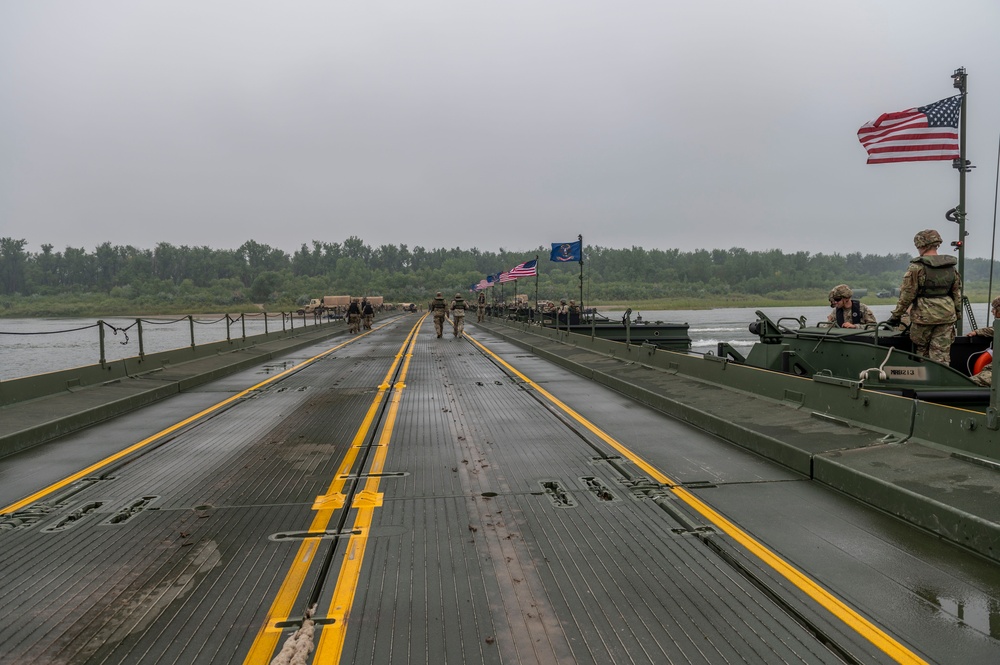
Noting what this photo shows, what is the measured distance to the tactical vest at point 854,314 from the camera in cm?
1138

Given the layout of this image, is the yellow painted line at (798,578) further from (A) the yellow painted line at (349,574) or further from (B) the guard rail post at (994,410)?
(A) the yellow painted line at (349,574)

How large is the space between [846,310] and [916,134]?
301cm

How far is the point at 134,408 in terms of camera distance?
11250mm

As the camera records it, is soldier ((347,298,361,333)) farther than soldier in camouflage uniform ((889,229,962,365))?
Yes

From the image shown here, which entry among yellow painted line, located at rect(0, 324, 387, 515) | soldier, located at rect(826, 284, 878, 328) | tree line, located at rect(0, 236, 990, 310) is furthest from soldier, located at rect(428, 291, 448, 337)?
tree line, located at rect(0, 236, 990, 310)

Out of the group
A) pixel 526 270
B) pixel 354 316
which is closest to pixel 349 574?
pixel 526 270

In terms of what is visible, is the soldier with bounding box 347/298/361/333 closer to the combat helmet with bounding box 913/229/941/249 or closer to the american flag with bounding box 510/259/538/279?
the american flag with bounding box 510/259/538/279

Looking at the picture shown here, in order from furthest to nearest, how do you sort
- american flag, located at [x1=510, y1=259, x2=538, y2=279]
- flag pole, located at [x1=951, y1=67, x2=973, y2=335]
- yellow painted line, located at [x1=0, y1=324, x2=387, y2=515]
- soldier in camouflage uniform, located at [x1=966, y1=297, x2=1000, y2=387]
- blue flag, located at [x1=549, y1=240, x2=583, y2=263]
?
american flag, located at [x1=510, y1=259, x2=538, y2=279]
blue flag, located at [x1=549, y1=240, x2=583, y2=263]
flag pole, located at [x1=951, y1=67, x2=973, y2=335]
soldier in camouflage uniform, located at [x1=966, y1=297, x2=1000, y2=387]
yellow painted line, located at [x1=0, y1=324, x2=387, y2=515]

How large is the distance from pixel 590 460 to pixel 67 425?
287 inches

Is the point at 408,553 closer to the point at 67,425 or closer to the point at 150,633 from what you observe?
the point at 150,633

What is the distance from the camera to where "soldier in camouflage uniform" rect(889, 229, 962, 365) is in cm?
793

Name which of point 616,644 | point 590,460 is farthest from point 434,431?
point 616,644

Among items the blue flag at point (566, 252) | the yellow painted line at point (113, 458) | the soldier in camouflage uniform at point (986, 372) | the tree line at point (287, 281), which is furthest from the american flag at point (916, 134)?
the tree line at point (287, 281)

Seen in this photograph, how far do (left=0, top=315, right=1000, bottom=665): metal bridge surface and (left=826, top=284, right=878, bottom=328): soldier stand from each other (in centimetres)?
485
